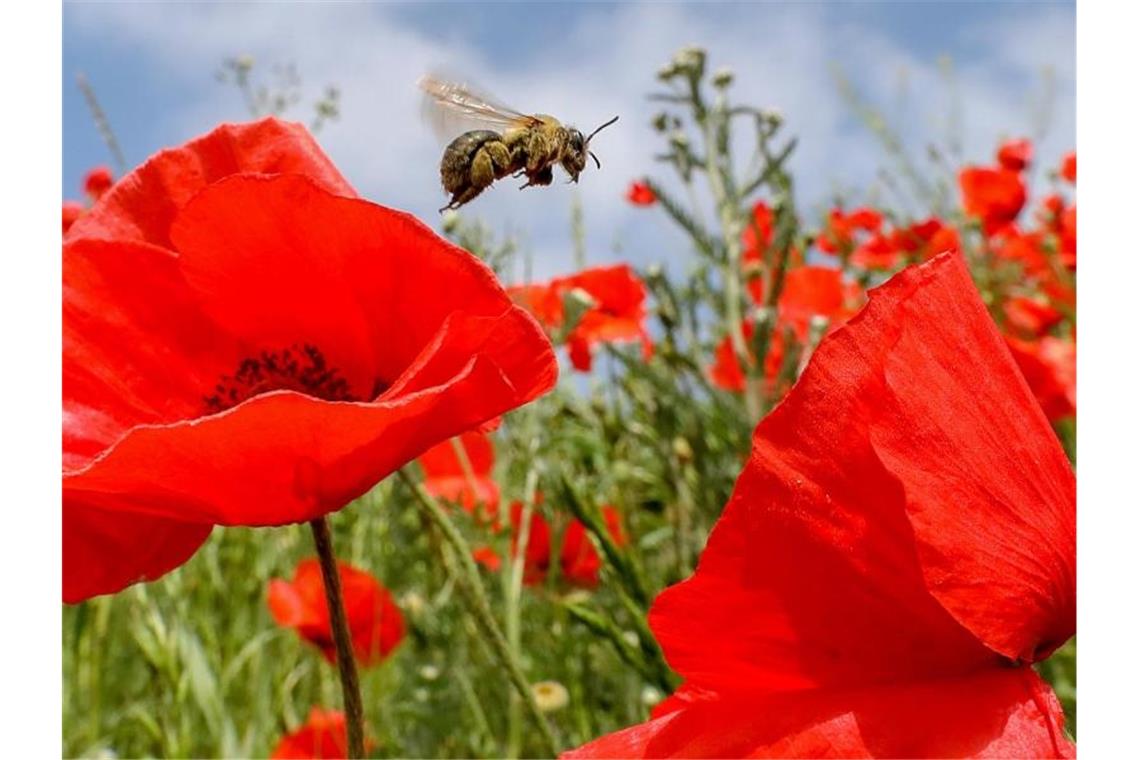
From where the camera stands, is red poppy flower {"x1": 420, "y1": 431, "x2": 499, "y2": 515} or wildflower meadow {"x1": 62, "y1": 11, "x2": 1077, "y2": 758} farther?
red poppy flower {"x1": 420, "y1": 431, "x2": 499, "y2": 515}

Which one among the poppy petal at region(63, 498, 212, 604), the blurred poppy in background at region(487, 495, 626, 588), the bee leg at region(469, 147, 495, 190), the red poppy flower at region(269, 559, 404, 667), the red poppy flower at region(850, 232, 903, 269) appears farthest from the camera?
the red poppy flower at region(850, 232, 903, 269)

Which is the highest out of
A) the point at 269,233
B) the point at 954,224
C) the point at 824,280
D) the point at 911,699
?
the point at 954,224

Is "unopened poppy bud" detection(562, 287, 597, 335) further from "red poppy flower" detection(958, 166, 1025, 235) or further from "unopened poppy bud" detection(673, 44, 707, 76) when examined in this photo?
"red poppy flower" detection(958, 166, 1025, 235)

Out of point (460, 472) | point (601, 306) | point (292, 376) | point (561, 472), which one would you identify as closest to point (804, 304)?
point (601, 306)

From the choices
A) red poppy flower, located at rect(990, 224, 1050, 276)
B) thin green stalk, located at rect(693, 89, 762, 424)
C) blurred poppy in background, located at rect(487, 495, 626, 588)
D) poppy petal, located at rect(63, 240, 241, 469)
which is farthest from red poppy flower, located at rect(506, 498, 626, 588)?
poppy petal, located at rect(63, 240, 241, 469)

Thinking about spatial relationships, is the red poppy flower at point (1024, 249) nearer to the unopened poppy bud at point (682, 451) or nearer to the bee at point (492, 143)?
the unopened poppy bud at point (682, 451)

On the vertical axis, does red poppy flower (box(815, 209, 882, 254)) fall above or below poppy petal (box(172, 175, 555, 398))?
above

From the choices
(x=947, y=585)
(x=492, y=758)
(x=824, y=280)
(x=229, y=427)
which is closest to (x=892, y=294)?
(x=947, y=585)
